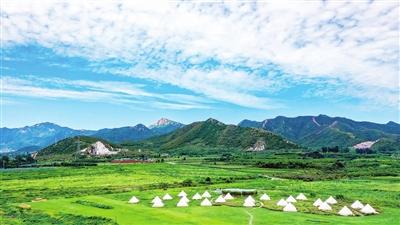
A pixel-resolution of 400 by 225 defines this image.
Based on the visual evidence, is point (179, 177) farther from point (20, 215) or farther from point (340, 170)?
point (20, 215)

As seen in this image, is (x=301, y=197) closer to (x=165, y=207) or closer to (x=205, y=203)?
(x=205, y=203)

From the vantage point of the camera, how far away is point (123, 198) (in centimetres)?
7494

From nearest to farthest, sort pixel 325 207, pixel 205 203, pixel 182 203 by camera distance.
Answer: pixel 325 207, pixel 182 203, pixel 205 203

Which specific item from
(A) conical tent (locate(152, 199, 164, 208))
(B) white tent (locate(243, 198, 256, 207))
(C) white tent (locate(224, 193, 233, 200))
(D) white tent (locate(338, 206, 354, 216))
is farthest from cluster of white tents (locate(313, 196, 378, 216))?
(A) conical tent (locate(152, 199, 164, 208))

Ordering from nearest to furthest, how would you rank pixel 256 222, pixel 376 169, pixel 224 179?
pixel 256 222 → pixel 224 179 → pixel 376 169

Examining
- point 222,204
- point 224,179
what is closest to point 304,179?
point 224,179

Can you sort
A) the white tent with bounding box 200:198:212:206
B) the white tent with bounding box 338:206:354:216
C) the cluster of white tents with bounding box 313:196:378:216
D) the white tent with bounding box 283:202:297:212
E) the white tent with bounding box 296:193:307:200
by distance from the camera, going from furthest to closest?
the white tent with bounding box 296:193:307:200 < the white tent with bounding box 200:198:212:206 < the white tent with bounding box 283:202:297:212 < the cluster of white tents with bounding box 313:196:378:216 < the white tent with bounding box 338:206:354:216

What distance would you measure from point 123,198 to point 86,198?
6.06 m

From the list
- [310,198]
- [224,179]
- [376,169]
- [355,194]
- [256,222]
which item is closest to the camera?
[256,222]

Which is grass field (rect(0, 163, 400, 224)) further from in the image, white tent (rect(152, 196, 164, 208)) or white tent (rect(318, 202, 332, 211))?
white tent (rect(152, 196, 164, 208))

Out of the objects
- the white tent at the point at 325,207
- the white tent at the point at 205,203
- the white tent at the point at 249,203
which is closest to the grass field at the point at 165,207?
the white tent at the point at 249,203

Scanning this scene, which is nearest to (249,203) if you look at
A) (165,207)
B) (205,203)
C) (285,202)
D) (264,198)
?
(285,202)

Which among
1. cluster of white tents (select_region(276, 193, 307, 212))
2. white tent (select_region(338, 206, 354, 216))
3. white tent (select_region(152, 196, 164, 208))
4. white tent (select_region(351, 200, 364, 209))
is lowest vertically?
white tent (select_region(338, 206, 354, 216))

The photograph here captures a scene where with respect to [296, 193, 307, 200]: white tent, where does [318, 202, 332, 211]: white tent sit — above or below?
below
